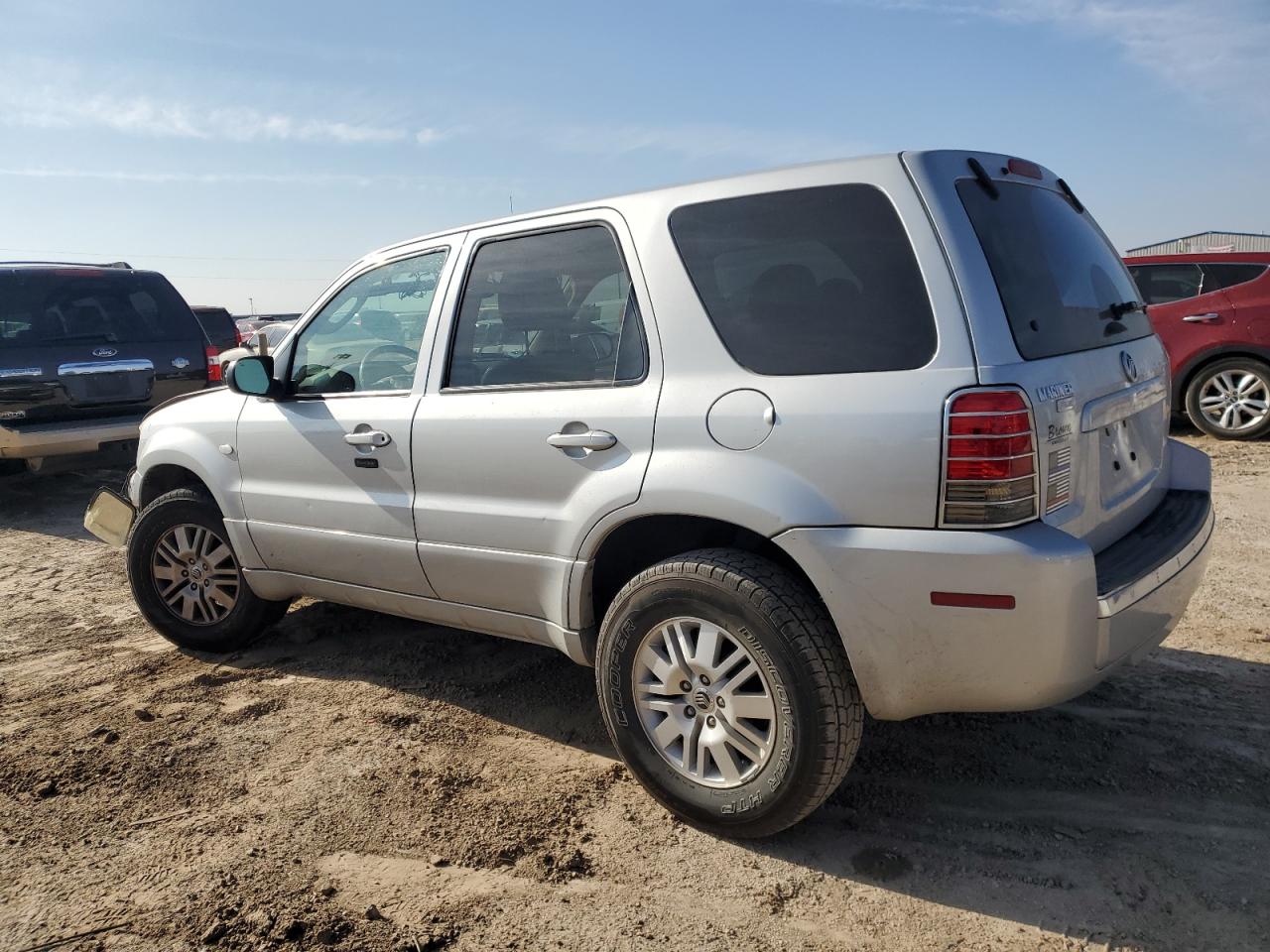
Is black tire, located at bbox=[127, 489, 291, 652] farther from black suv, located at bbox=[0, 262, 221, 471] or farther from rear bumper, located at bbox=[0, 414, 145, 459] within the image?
black suv, located at bbox=[0, 262, 221, 471]

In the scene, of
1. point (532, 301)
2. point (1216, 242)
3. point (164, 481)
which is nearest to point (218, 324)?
point (164, 481)

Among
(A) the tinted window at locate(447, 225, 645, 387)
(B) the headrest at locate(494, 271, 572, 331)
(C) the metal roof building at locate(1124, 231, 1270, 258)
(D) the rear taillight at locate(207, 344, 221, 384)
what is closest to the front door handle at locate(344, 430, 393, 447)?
(A) the tinted window at locate(447, 225, 645, 387)

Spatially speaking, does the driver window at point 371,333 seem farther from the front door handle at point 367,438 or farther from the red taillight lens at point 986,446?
the red taillight lens at point 986,446

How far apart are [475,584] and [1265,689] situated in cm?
304

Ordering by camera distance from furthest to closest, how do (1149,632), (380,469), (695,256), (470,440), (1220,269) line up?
(1220,269), (380,469), (470,440), (695,256), (1149,632)

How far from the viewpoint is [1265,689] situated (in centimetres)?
378

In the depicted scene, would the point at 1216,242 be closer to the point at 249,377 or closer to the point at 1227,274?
the point at 1227,274

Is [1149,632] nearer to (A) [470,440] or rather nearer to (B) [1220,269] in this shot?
(A) [470,440]

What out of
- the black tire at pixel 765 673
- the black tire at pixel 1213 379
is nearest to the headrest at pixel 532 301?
the black tire at pixel 765 673

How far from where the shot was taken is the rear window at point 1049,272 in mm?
2674

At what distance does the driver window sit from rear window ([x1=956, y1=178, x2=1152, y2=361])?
2037 mm

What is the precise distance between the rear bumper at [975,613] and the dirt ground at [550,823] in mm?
530

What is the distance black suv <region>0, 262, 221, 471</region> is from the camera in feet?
24.7

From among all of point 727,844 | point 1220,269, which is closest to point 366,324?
point 727,844
